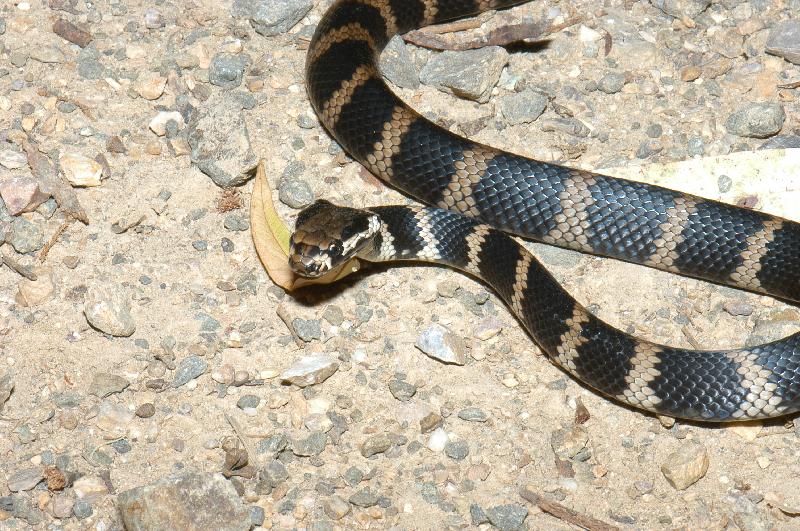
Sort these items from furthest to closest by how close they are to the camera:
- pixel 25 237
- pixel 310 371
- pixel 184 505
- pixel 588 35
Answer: pixel 588 35 < pixel 25 237 < pixel 310 371 < pixel 184 505

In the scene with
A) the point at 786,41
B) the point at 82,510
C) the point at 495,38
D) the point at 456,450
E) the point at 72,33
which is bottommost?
the point at 82,510

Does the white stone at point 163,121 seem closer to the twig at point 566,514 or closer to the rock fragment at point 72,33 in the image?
the rock fragment at point 72,33

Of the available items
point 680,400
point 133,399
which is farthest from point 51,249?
point 680,400

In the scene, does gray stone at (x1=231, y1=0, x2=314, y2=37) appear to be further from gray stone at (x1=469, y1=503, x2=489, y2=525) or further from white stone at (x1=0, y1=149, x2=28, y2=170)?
gray stone at (x1=469, y1=503, x2=489, y2=525)

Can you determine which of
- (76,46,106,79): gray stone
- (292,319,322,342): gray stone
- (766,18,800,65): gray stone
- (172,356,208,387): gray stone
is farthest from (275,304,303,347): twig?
(766,18,800,65): gray stone

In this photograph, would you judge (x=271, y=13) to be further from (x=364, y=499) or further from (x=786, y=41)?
(x=786, y=41)

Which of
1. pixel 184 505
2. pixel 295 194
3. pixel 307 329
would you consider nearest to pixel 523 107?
pixel 295 194

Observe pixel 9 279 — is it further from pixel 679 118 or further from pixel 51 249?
pixel 679 118
